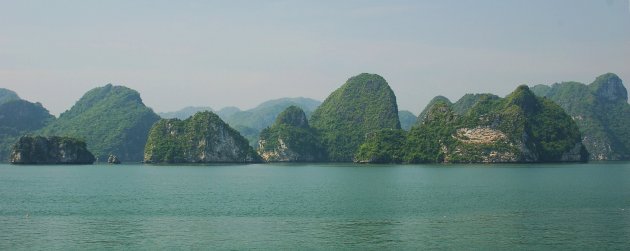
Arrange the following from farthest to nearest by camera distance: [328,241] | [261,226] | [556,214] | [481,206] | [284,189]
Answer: [284,189] → [481,206] → [556,214] → [261,226] → [328,241]

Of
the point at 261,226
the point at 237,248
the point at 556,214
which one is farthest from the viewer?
the point at 556,214

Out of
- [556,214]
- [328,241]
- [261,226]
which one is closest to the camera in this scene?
[328,241]

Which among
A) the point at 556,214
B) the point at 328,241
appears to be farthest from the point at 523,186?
the point at 328,241

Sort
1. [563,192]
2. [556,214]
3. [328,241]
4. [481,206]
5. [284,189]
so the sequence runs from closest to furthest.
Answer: [328,241] → [556,214] → [481,206] → [563,192] → [284,189]

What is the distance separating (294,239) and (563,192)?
51.4 meters

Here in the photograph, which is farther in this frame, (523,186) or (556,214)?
(523,186)

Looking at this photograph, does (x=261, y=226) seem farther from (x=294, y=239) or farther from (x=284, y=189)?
(x=284, y=189)

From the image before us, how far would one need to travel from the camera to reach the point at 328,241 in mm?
44562

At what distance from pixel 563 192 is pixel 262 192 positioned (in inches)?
1648

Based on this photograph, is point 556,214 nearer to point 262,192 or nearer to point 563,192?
point 563,192

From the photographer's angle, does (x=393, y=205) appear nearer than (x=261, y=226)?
No

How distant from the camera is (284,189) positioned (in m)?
93.9

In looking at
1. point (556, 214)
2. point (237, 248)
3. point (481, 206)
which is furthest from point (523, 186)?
point (237, 248)

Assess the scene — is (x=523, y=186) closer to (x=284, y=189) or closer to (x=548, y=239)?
→ (x=284, y=189)
